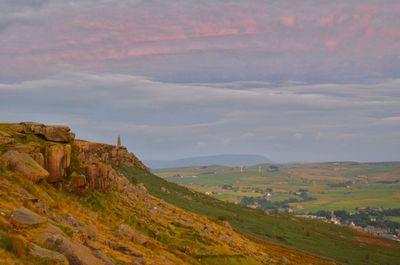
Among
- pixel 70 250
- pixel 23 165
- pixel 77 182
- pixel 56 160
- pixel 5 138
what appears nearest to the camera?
pixel 70 250

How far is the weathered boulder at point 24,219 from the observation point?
1506 inches

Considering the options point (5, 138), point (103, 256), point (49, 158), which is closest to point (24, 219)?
point (103, 256)

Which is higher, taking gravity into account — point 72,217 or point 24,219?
point 24,219

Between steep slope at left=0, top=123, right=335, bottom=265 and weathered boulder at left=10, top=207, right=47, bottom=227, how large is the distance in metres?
0.05

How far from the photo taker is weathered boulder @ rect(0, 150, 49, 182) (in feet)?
174

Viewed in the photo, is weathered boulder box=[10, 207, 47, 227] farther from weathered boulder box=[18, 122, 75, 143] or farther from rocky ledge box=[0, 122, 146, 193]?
weathered boulder box=[18, 122, 75, 143]

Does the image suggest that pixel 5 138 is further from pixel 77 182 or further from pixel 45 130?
pixel 77 182

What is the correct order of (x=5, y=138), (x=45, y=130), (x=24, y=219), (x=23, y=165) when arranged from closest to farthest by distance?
(x=24, y=219), (x=23, y=165), (x=5, y=138), (x=45, y=130)

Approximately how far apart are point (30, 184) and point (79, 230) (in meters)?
9.47

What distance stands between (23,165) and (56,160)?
23.9 feet

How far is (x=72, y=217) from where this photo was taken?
5097cm

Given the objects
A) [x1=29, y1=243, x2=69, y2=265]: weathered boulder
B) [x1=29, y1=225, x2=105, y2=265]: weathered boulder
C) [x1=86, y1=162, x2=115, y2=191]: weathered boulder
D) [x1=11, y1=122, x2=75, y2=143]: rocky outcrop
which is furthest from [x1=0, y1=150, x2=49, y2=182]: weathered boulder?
[x1=29, y1=243, x2=69, y2=265]: weathered boulder

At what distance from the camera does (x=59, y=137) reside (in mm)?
66375

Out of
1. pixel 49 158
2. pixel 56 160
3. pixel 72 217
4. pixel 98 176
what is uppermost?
pixel 49 158
